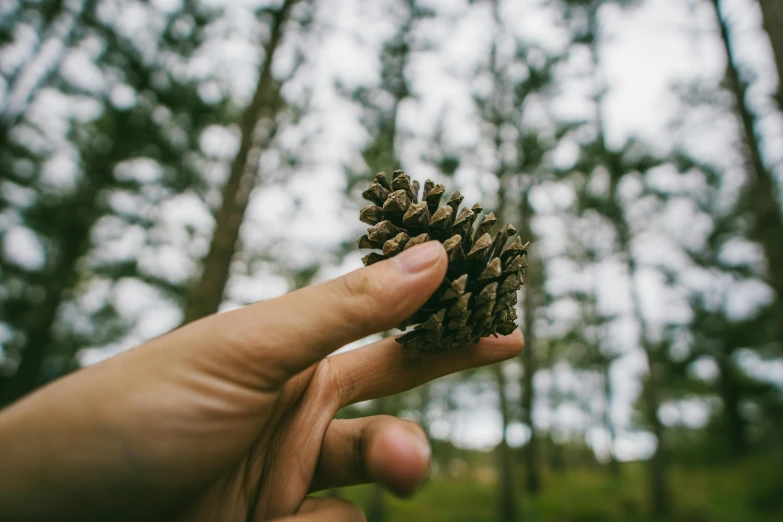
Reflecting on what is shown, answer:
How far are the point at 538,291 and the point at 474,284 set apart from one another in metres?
13.7

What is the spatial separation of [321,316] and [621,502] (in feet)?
36.5

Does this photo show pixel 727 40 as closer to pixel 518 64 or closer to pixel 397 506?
→ pixel 518 64

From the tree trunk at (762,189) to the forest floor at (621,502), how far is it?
534cm

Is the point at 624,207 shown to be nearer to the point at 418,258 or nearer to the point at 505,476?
the point at 505,476

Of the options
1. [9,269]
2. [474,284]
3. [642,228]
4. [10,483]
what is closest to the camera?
[10,483]

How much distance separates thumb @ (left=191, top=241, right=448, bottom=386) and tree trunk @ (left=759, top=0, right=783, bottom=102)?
16.5ft

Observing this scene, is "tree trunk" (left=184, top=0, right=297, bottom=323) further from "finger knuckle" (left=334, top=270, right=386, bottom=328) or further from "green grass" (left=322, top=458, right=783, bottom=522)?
"green grass" (left=322, top=458, right=783, bottom=522)

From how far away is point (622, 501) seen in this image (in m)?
9.23

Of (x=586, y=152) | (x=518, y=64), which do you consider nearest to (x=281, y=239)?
(x=518, y=64)

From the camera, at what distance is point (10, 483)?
1.07 m

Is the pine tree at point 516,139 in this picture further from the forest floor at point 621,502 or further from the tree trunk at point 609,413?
the tree trunk at point 609,413

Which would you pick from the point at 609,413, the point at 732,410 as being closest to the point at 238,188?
the point at 609,413

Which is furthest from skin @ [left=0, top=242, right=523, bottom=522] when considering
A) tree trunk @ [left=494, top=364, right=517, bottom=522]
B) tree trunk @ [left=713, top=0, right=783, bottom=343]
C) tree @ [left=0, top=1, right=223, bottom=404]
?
tree trunk @ [left=494, top=364, right=517, bottom=522]

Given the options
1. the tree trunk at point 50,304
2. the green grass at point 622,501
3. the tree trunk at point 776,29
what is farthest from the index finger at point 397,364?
the tree trunk at point 50,304
